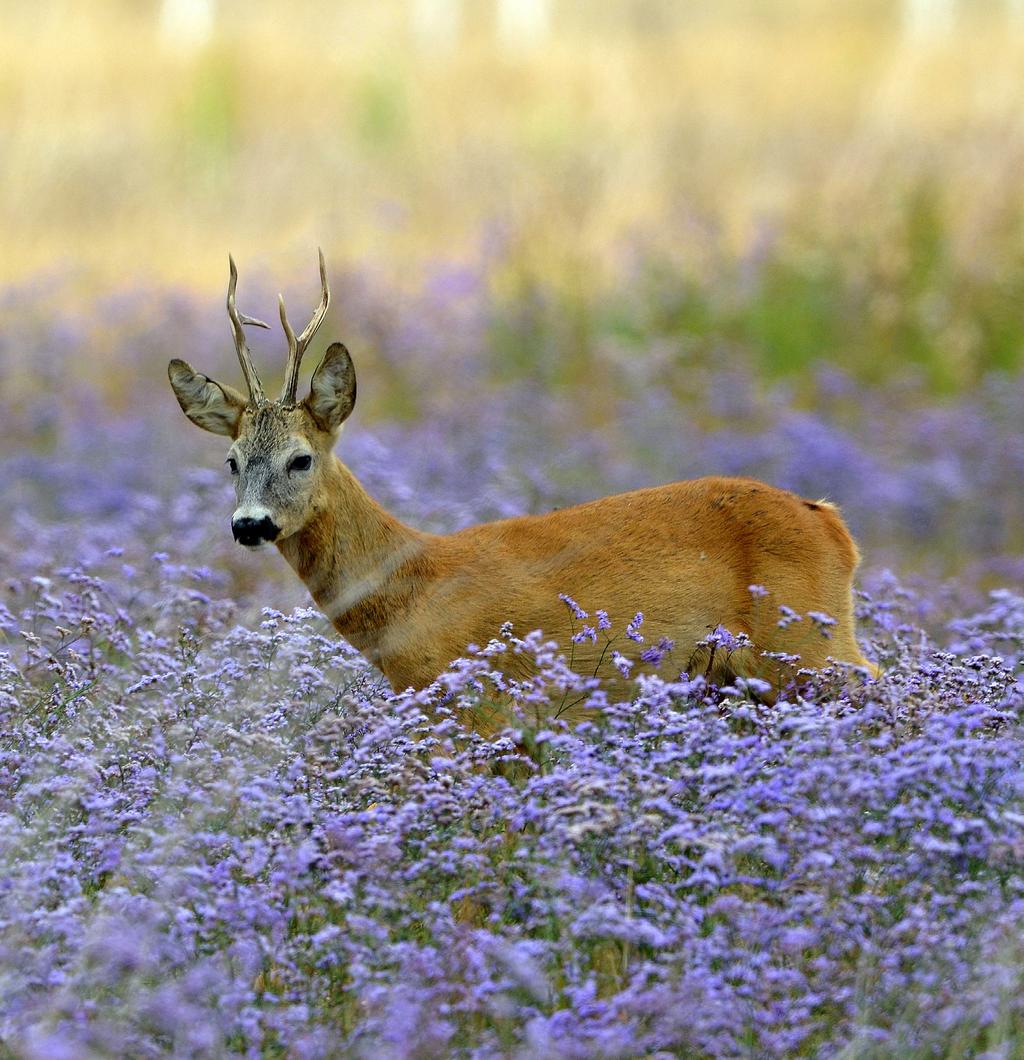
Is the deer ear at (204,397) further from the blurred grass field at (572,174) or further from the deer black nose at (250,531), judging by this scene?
the blurred grass field at (572,174)

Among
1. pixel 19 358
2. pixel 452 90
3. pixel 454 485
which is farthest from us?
pixel 452 90

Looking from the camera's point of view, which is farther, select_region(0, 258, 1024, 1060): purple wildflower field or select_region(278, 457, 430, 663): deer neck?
select_region(278, 457, 430, 663): deer neck

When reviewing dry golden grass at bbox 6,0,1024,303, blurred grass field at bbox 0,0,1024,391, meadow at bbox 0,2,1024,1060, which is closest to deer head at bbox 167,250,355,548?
meadow at bbox 0,2,1024,1060

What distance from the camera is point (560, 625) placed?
592 cm

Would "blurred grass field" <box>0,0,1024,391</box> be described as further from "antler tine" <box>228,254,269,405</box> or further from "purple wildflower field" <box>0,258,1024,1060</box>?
"antler tine" <box>228,254,269,405</box>

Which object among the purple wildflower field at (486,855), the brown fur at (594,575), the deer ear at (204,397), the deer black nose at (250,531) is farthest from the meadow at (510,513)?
the deer ear at (204,397)

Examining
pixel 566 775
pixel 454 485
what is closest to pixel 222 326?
pixel 454 485

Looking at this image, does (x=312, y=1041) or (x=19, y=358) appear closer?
(x=312, y=1041)

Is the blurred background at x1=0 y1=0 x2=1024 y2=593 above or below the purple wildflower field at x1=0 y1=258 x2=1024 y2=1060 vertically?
above

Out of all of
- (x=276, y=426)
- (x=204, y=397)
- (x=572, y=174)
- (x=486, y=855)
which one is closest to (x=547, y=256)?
(x=572, y=174)

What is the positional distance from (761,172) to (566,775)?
40.5 feet

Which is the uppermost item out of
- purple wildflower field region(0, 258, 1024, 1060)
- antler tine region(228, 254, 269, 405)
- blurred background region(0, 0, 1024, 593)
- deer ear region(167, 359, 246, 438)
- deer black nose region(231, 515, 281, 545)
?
blurred background region(0, 0, 1024, 593)

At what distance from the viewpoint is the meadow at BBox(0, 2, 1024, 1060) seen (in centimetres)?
358

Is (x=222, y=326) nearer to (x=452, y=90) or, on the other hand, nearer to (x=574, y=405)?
(x=574, y=405)
